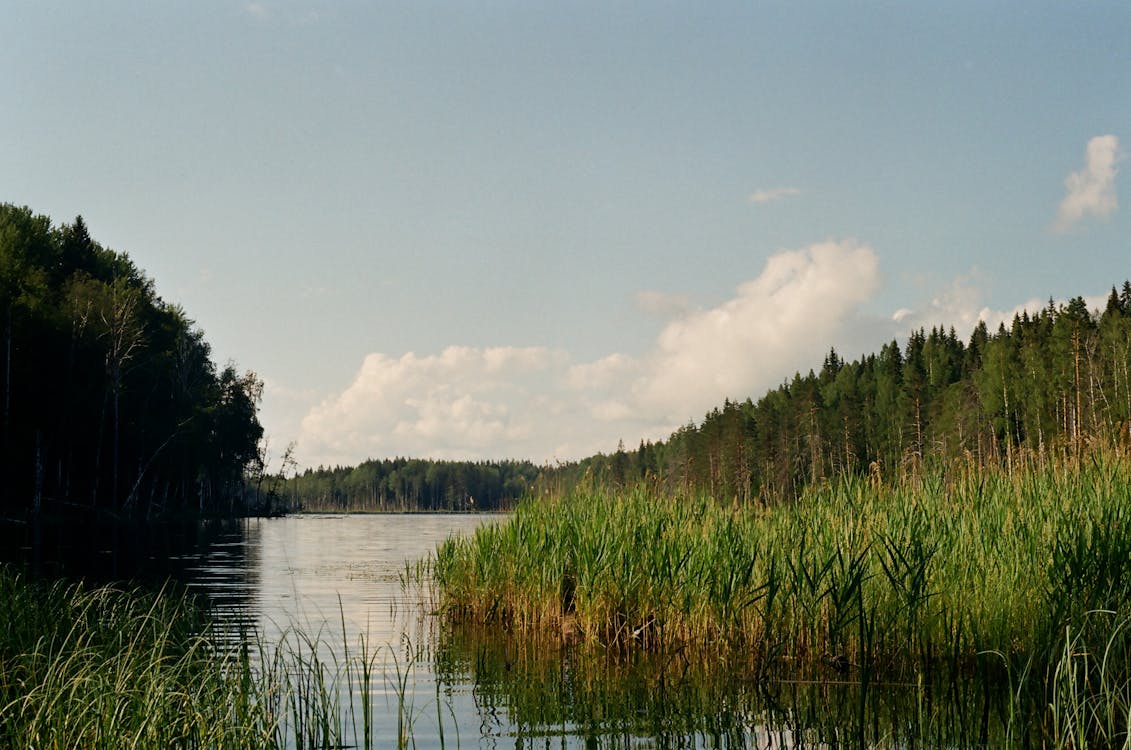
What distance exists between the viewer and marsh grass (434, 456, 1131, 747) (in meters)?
10.4

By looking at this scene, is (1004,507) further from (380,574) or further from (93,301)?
(93,301)

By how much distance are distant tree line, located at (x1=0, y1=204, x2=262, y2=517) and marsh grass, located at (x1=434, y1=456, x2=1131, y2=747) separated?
43404 millimetres

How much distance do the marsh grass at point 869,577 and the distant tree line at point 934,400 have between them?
36021 mm

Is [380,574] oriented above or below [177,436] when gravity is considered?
below

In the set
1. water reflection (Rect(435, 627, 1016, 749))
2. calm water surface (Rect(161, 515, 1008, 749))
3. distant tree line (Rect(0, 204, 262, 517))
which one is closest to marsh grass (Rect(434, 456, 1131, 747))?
water reflection (Rect(435, 627, 1016, 749))

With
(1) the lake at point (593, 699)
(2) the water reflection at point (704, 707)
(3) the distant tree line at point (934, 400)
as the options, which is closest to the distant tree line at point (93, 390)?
(3) the distant tree line at point (934, 400)

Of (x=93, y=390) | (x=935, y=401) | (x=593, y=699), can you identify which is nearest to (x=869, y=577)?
(x=593, y=699)

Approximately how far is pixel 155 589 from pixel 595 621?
441 inches

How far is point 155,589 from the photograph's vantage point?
20766 mm

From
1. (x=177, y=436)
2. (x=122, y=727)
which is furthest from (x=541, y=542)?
(x=177, y=436)

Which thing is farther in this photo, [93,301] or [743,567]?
[93,301]

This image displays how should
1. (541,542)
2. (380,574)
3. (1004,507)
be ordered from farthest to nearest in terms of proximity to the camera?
(380,574) → (541,542) → (1004,507)

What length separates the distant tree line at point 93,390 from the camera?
168ft

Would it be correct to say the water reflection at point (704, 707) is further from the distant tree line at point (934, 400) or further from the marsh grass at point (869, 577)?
the distant tree line at point (934, 400)
